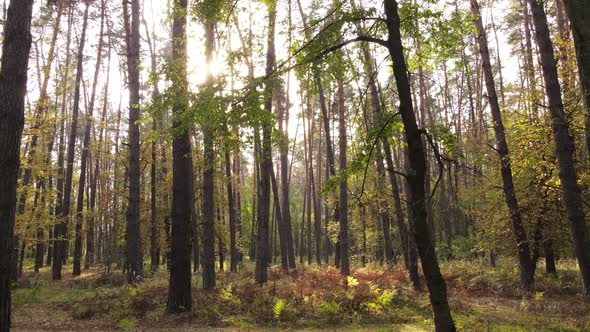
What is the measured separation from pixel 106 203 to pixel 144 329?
16.6 metres

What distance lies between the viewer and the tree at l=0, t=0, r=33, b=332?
5988 millimetres

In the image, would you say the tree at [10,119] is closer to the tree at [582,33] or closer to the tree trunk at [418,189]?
the tree trunk at [418,189]

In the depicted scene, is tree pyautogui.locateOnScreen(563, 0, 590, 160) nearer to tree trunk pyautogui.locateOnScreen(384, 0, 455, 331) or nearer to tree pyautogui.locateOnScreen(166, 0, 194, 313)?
tree trunk pyautogui.locateOnScreen(384, 0, 455, 331)

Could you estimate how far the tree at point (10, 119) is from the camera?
5988 mm

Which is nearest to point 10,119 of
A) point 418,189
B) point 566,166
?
point 418,189

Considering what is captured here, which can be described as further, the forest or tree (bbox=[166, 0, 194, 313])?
tree (bbox=[166, 0, 194, 313])

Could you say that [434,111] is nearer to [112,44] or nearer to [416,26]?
[112,44]

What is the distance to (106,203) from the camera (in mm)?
23266

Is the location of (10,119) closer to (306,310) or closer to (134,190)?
(306,310)

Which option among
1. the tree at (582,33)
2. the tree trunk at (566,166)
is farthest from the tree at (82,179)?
the tree at (582,33)

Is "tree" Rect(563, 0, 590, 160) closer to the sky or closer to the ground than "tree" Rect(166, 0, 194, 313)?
closer to the sky

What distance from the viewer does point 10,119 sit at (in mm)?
6246

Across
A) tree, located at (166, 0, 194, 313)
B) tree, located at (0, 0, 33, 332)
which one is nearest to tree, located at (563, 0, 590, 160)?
tree, located at (0, 0, 33, 332)

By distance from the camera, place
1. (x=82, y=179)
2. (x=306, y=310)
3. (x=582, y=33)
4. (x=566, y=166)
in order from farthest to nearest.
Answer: (x=82, y=179) → (x=306, y=310) → (x=566, y=166) → (x=582, y=33)
